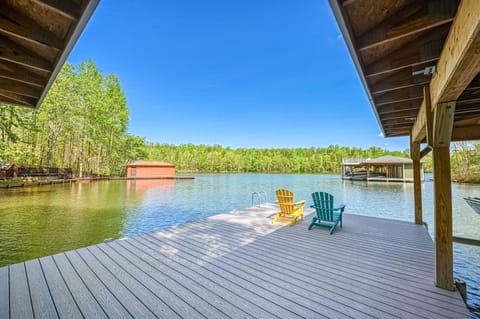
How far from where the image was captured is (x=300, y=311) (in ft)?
6.03

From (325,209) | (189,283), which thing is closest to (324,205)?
(325,209)

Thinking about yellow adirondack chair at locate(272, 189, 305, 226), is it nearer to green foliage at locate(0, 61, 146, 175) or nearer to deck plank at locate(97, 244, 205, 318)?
deck plank at locate(97, 244, 205, 318)

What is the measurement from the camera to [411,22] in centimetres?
169

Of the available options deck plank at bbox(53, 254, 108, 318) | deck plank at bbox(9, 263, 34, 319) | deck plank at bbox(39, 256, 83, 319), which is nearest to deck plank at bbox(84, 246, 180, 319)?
deck plank at bbox(53, 254, 108, 318)

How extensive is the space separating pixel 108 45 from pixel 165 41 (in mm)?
4764

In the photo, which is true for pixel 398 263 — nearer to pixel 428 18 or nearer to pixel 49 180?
pixel 428 18

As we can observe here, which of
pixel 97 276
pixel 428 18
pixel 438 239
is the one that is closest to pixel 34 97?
pixel 97 276

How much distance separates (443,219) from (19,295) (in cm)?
438

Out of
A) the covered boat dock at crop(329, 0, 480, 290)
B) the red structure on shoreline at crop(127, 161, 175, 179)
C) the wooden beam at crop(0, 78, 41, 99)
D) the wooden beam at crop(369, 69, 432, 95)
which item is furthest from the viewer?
the red structure on shoreline at crop(127, 161, 175, 179)

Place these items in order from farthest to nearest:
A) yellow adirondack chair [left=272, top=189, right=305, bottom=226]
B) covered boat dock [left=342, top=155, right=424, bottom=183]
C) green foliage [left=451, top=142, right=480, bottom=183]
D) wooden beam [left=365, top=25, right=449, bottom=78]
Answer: covered boat dock [left=342, top=155, right=424, bottom=183] < green foliage [left=451, top=142, right=480, bottom=183] < yellow adirondack chair [left=272, top=189, right=305, bottom=226] < wooden beam [left=365, top=25, right=449, bottom=78]

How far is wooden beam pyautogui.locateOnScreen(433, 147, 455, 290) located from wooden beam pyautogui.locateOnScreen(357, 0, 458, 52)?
52.1 inches

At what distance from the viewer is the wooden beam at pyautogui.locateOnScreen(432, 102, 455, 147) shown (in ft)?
6.50

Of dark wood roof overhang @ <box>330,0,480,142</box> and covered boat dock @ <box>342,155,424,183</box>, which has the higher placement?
dark wood roof overhang @ <box>330,0,480,142</box>

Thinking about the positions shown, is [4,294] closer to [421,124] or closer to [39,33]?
[39,33]
